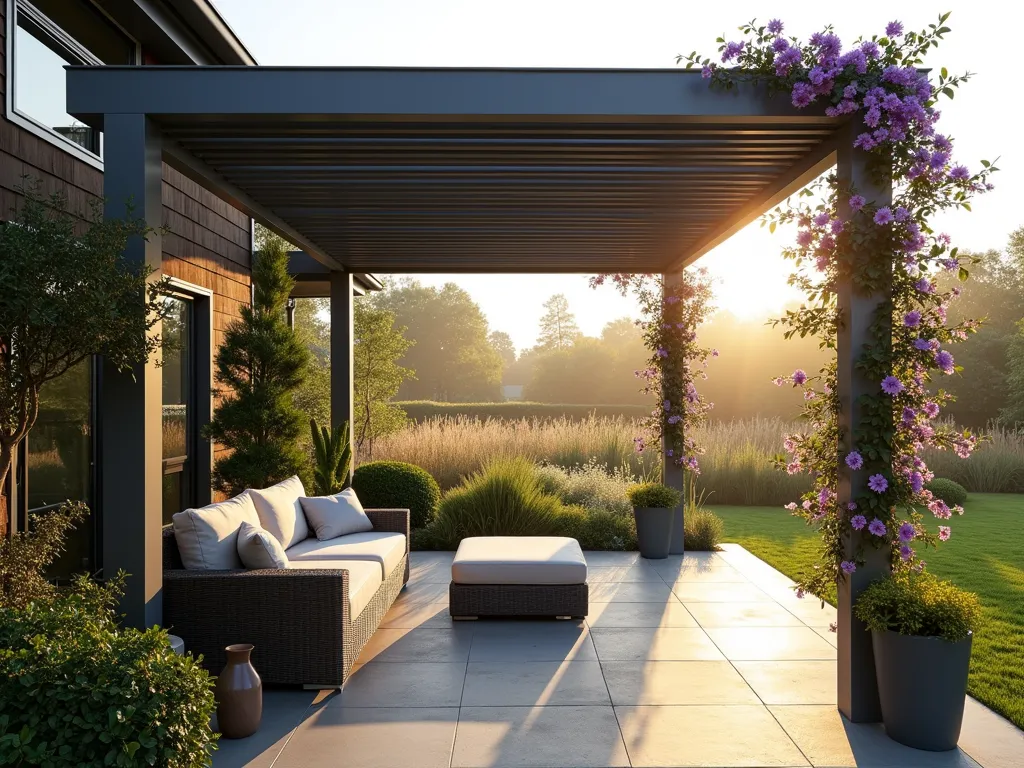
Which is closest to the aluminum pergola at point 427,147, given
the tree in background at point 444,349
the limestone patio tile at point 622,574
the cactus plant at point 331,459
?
the limestone patio tile at point 622,574

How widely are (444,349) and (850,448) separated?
3523 cm

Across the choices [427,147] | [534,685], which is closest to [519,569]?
[534,685]

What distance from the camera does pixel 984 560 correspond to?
7.43 m

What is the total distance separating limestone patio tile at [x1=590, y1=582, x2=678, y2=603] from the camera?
592cm

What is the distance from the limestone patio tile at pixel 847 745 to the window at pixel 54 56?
499 cm

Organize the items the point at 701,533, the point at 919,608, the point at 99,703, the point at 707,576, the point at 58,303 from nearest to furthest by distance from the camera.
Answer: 1. the point at 99,703
2. the point at 58,303
3. the point at 919,608
4. the point at 707,576
5. the point at 701,533

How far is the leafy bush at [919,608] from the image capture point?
3244 millimetres

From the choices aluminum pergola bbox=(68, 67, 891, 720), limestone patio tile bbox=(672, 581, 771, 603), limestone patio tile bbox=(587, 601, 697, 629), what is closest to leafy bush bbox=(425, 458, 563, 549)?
limestone patio tile bbox=(672, 581, 771, 603)

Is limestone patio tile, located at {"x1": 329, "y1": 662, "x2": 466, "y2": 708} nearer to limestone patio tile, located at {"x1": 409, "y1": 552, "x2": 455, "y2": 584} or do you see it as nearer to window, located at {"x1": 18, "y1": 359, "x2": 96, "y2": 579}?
limestone patio tile, located at {"x1": 409, "y1": 552, "x2": 455, "y2": 584}

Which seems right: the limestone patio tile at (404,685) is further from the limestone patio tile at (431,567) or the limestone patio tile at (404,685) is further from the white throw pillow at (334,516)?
the limestone patio tile at (431,567)

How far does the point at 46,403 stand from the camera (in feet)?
16.5

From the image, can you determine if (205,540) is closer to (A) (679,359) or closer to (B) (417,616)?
(B) (417,616)

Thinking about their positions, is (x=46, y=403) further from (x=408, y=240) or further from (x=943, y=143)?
(x=943, y=143)

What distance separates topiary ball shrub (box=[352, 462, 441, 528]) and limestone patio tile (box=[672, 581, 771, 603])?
2975 millimetres
